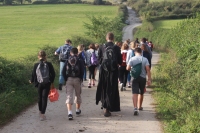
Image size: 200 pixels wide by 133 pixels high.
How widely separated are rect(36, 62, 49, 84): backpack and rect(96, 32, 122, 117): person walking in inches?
57.0

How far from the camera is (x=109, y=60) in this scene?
9367 mm

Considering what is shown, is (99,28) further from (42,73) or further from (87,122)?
(87,122)

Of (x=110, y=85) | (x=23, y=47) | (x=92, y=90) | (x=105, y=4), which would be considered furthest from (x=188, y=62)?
(x=105, y=4)

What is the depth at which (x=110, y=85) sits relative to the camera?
952 cm

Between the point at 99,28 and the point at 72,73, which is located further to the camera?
the point at 99,28

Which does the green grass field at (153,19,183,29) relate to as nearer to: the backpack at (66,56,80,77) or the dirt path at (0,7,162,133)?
the dirt path at (0,7,162,133)

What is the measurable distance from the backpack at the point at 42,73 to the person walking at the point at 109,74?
1448 mm

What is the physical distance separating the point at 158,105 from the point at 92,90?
11.3 ft

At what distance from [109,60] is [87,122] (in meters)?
1.69

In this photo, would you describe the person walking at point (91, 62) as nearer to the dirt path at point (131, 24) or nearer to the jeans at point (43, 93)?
the jeans at point (43, 93)

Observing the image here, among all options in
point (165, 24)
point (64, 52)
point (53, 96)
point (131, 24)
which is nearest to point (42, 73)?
point (53, 96)

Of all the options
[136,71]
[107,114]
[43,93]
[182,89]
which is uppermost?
[136,71]

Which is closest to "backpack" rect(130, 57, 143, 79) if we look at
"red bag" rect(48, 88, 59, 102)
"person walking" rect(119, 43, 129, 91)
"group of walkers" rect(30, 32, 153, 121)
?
"group of walkers" rect(30, 32, 153, 121)

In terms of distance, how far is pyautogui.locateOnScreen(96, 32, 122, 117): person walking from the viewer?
30.8 feet
